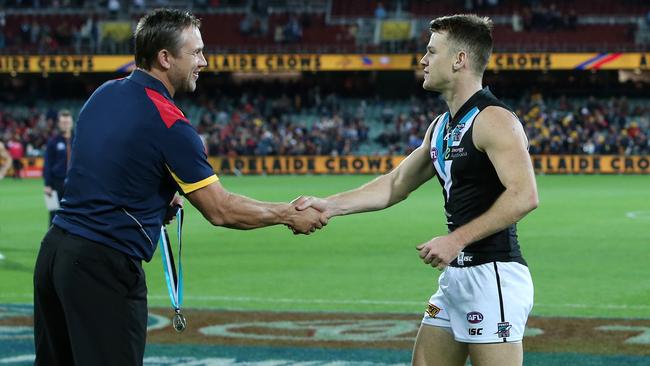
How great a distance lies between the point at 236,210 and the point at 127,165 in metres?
0.64

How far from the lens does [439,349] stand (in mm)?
5699

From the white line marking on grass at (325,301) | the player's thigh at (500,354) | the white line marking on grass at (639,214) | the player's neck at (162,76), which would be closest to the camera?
the player's neck at (162,76)

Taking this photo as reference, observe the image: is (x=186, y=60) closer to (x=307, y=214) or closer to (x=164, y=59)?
(x=164, y=59)

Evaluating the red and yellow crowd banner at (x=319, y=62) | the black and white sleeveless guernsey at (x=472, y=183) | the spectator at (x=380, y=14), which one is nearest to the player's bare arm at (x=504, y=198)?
the black and white sleeveless guernsey at (x=472, y=183)

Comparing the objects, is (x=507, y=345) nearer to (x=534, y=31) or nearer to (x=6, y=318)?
(x=6, y=318)

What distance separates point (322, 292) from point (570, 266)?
4.06 metres

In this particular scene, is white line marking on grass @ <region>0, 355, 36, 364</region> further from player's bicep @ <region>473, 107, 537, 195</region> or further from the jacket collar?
player's bicep @ <region>473, 107, 537, 195</region>

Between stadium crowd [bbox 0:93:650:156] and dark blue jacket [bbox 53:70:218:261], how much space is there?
130ft

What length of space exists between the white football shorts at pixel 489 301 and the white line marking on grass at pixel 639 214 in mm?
18402

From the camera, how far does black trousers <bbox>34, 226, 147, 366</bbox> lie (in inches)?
195

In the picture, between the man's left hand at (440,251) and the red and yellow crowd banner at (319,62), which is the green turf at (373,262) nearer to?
the man's left hand at (440,251)

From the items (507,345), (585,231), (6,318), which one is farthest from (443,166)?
(585,231)

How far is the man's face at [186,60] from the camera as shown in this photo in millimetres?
5207

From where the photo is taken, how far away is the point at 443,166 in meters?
5.66
